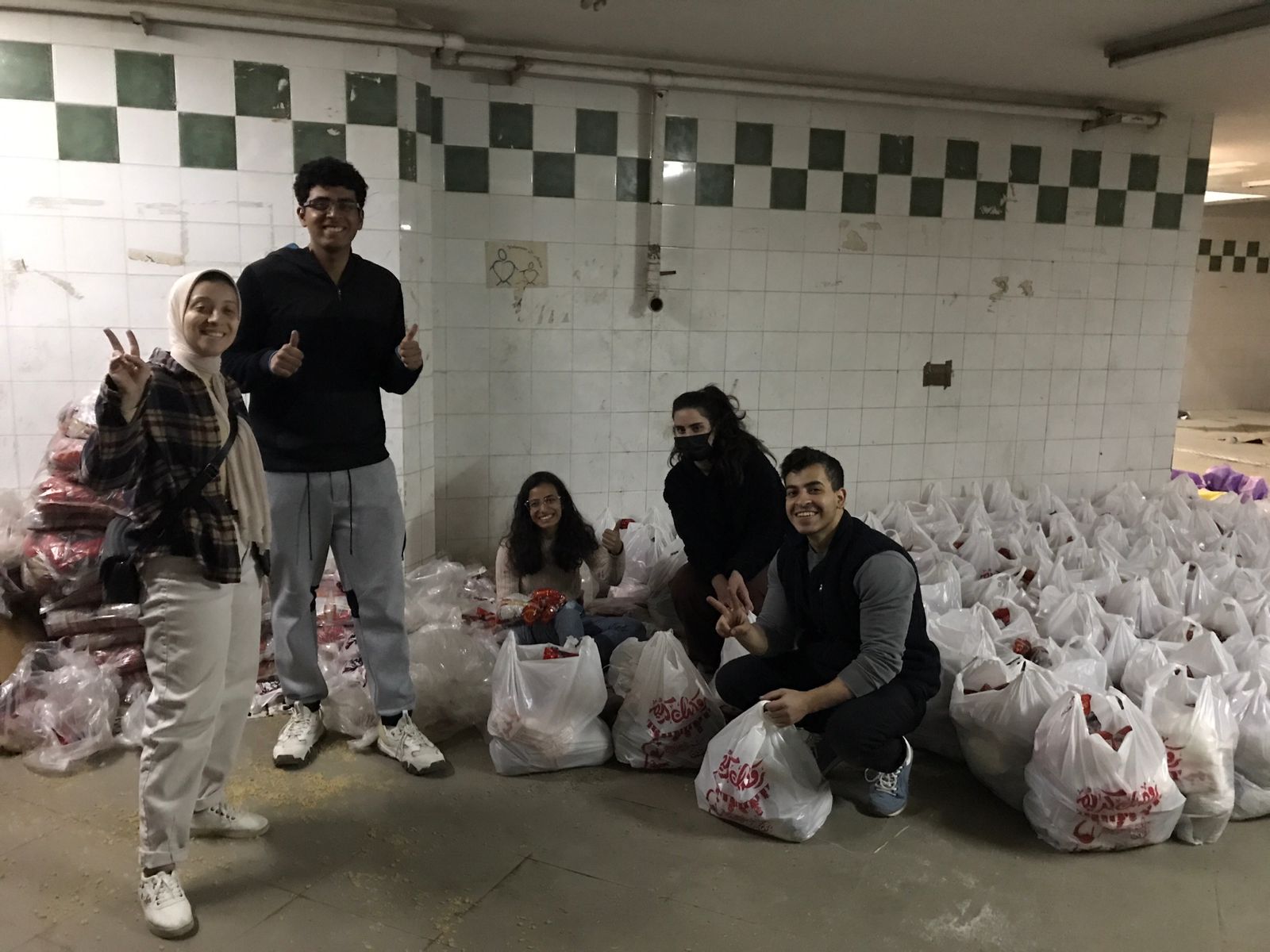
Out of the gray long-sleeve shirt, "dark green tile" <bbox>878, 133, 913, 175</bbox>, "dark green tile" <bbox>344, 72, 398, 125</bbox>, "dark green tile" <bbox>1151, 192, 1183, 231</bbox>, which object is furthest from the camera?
Result: "dark green tile" <bbox>1151, 192, 1183, 231</bbox>

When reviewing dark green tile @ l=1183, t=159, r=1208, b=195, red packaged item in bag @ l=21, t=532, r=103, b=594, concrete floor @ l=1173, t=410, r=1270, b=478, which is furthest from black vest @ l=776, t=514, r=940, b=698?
concrete floor @ l=1173, t=410, r=1270, b=478

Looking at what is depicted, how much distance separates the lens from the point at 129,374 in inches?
71.0

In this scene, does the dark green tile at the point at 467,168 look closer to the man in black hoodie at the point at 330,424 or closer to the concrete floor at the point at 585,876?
the man in black hoodie at the point at 330,424

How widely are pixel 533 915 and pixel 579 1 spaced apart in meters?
2.97

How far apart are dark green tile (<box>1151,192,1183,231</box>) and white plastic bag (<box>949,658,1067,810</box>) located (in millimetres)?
3594

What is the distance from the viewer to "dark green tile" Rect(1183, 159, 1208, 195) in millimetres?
5211

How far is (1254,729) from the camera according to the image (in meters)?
2.47

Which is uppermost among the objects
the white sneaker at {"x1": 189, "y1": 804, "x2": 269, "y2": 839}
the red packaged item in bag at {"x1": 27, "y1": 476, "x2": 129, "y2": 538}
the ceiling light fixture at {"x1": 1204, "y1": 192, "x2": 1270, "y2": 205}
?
the ceiling light fixture at {"x1": 1204, "y1": 192, "x2": 1270, "y2": 205}

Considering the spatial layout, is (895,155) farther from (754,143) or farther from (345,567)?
(345,567)

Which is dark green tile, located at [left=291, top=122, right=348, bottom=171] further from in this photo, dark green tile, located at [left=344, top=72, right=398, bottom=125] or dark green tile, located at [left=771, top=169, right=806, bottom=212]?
dark green tile, located at [left=771, top=169, right=806, bottom=212]

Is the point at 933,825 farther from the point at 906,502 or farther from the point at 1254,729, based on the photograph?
the point at 906,502

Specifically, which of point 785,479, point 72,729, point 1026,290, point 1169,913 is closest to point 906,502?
point 1026,290

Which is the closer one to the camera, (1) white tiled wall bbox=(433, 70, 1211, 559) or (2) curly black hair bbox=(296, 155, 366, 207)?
(2) curly black hair bbox=(296, 155, 366, 207)

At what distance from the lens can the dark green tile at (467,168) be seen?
4105 millimetres
